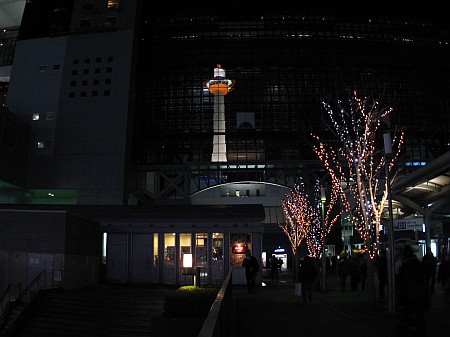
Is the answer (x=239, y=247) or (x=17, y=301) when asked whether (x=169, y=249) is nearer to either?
(x=239, y=247)

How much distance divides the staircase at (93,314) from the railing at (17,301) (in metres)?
0.59

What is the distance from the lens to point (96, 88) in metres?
46.7

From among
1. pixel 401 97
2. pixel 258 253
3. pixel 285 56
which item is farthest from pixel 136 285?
pixel 401 97

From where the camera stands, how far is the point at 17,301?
781 inches

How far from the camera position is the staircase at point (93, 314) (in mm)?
17188

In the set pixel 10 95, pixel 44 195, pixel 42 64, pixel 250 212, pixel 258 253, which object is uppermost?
pixel 42 64

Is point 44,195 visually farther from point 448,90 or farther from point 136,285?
point 448,90

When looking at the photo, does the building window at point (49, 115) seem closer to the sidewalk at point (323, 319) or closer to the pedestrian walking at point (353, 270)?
the pedestrian walking at point (353, 270)

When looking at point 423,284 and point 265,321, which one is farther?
point 265,321

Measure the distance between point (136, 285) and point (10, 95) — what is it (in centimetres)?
3090

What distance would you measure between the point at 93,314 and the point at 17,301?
380 cm

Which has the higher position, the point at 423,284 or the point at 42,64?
the point at 42,64

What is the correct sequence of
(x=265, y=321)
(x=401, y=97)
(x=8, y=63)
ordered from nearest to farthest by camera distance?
1. (x=265, y=321)
2. (x=401, y=97)
3. (x=8, y=63)

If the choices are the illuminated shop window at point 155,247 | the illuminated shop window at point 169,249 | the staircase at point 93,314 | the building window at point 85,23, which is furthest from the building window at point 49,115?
the staircase at point 93,314
